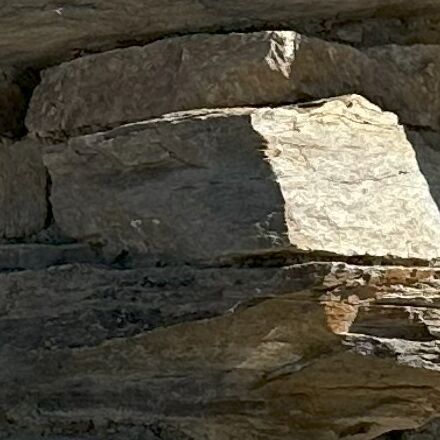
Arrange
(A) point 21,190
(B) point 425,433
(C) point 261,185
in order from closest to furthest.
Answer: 1. (C) point 261,185
2. (B) point 425,433
3. (A) point 21,190

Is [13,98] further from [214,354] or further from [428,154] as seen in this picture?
[428,154]

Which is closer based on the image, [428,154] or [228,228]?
[228,228]

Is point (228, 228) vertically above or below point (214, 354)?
above

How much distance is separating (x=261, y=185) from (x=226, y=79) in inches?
8.4

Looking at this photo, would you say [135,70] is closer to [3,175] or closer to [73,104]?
[73,104]

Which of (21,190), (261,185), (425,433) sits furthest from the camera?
(21,190)

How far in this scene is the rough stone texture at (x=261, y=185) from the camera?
1543mm

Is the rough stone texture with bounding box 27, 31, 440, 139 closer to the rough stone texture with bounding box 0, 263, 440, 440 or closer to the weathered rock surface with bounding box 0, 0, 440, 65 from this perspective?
the weathered rock surface with bounding box 0, 0, 440, 65

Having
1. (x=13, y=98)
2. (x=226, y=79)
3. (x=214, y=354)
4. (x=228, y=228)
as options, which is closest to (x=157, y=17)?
(x=226, y=79)

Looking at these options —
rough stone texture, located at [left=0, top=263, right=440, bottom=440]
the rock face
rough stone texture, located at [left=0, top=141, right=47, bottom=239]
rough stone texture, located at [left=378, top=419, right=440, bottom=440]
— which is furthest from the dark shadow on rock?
rough stone texture, located at [left=0, top=141, right=47, bottom=239]

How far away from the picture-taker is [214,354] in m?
1.59

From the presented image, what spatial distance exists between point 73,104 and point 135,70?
135mm

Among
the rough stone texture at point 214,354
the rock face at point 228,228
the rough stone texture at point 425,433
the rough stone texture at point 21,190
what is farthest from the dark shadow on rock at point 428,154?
the rough stone texture at point 21,190

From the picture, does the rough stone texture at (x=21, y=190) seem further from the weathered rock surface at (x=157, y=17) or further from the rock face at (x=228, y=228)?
the weathered rock surface at (x=157, y=17)
